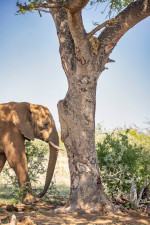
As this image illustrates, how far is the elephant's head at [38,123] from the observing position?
9.39m

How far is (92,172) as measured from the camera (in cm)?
718

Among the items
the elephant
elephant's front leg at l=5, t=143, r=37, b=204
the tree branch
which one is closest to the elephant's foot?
the elephant

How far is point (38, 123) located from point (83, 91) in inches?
113

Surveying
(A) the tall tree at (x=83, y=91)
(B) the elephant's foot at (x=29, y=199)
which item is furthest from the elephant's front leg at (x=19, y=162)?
(A) the tall tree at (x=83, y=91)

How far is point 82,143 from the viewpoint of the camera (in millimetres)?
7301

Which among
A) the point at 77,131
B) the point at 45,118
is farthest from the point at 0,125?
the point at 77,131

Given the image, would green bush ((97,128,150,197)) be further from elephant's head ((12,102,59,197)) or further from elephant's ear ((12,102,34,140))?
elephant's ear ((12,102,34,140))

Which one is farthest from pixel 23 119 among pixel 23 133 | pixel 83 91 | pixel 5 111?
pixel 83 91

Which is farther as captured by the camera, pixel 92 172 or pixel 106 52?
pixel 106 52

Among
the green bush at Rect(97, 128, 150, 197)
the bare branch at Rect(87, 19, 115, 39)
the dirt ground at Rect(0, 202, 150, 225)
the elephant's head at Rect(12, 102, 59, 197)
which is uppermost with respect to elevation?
the bare branch at Rect(87, 19, 115, 39)

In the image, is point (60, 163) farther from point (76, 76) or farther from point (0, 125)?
point (76, 76)

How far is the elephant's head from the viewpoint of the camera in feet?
30.8

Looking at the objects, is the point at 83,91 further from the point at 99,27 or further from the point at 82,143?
the point at 99,27

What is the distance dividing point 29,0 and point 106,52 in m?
2.55
